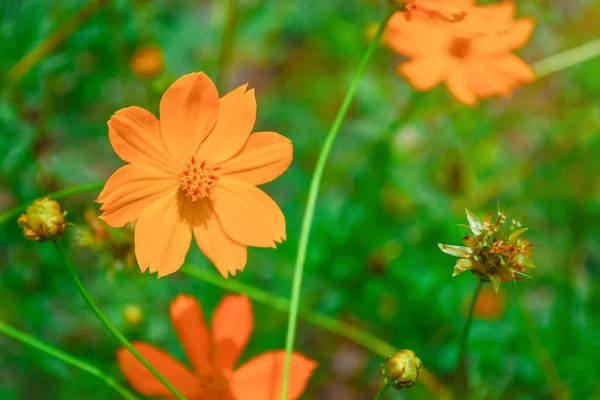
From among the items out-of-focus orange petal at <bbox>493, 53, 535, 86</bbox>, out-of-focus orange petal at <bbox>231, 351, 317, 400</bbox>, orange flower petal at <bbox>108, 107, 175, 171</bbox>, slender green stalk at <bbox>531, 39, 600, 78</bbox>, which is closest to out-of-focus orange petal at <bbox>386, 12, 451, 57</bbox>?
out-of-focus orange petal at <bbox>493, 53, 535, 86</bbox>

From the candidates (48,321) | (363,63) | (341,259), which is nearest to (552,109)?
(341,259)

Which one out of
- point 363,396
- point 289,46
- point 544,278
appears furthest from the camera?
point 289,46

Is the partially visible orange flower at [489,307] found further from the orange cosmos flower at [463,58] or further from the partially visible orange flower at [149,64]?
the partially visible orange flower at [149,64]

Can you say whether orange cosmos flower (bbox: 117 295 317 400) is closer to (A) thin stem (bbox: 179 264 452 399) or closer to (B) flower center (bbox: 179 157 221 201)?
(A) thin stem (bbox: 179 264 452 399)

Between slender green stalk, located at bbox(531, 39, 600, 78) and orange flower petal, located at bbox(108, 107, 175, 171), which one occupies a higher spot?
slender green stalk, located at bbox(531, 39, 600, 78)

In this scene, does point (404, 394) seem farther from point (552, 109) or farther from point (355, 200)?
point (552, 109)

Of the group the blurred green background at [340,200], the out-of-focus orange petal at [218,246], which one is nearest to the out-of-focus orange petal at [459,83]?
the blurred green background at [340,200]
